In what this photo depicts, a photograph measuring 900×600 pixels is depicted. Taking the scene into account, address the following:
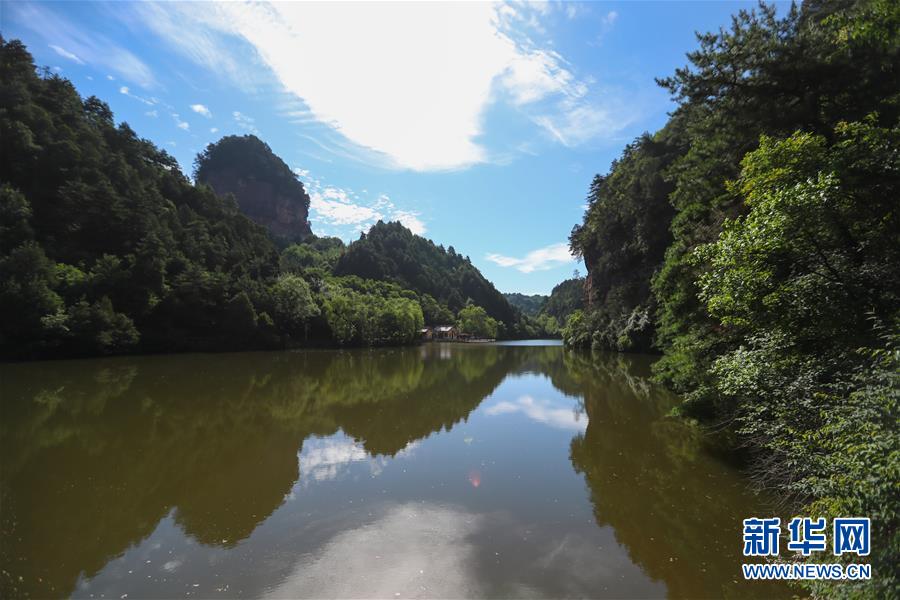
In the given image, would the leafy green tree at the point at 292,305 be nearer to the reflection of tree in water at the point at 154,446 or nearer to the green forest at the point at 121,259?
the green forest at the point at 121,259

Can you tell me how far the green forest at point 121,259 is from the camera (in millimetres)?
29531

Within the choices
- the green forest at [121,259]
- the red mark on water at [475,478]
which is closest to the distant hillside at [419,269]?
the green forest at [121,259]

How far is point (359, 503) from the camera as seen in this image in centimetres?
701

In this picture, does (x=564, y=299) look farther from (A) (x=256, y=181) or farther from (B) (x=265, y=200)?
(A) (x=256, y=181)

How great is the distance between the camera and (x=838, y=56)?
27.1 feet

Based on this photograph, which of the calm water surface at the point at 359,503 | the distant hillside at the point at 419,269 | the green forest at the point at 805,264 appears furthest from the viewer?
the distant hillside at the point at 419,269

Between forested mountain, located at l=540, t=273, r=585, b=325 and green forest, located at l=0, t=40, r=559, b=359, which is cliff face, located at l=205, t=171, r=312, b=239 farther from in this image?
forested mountain, located at l=540, t=273, r=585, b=325

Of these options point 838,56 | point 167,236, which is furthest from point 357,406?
point 167,236

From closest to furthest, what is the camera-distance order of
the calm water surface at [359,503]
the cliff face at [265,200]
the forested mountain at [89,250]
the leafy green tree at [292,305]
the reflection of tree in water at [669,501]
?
the calm water surface at [359,503] → the reflection of tree in water at [669,501] → the forested mountain at [89,250] → the leafy green tree at [292,305] → the cliff face at [265,200]

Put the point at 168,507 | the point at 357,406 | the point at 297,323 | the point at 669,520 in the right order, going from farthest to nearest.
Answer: the point at 297,323
the point at 357,406
the point at 168,507
the point at 669,520

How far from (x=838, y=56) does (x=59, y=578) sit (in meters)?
14.8

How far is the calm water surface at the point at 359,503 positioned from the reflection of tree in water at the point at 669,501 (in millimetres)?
35

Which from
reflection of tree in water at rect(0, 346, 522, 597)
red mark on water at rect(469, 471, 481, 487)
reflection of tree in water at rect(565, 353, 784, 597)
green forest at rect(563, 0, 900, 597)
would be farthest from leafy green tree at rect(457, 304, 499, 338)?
red mark on water at rect(469, 471, 481, 487)

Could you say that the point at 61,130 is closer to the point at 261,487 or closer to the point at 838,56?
the point at 261,487
